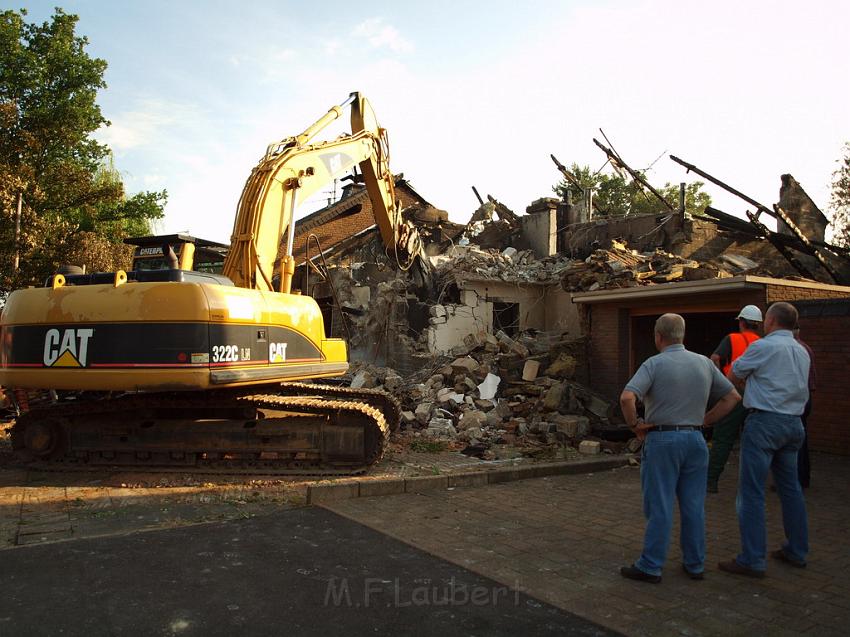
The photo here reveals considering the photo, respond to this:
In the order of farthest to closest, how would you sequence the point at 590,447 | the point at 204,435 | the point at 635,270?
the point at 635,270
the point at 590,447
the point at 204,435

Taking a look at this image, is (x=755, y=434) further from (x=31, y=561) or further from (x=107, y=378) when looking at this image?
(x=107, y=378)

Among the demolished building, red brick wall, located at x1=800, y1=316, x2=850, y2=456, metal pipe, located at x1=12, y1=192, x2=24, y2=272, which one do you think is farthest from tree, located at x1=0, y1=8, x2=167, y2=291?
red brick wall, located at x1=800, y1=316, x2=850, y2=456

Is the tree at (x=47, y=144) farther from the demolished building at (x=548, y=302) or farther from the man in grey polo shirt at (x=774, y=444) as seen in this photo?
the man in grey polo shirt at (x=774, y=444)

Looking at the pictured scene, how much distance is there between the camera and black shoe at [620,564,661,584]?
14.2 ft

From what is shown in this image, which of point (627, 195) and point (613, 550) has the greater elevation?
point (627, 195)

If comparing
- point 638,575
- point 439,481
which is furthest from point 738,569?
point 439,481

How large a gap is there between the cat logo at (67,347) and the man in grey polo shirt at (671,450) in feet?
19.0

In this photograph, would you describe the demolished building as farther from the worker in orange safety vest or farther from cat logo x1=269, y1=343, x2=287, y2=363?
the worker in orange safety vest

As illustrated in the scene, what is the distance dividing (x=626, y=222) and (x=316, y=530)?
Answer: 1469 centimetres

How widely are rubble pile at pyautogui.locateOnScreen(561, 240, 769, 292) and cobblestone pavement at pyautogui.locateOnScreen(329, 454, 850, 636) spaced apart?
5907mm

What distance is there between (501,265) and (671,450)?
13062mm

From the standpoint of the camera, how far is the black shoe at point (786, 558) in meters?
4.67

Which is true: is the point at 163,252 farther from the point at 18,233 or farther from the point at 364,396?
the point at 18,233

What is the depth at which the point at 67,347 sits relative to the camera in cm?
731
